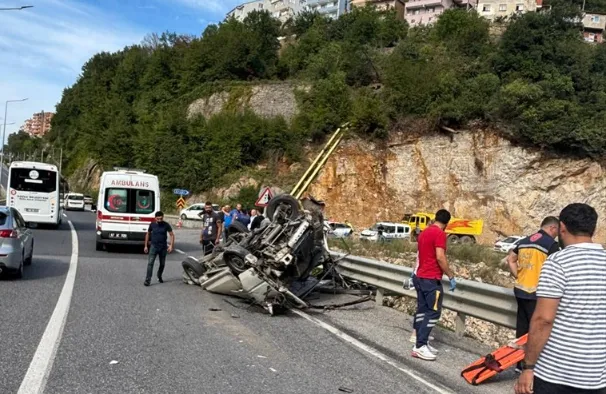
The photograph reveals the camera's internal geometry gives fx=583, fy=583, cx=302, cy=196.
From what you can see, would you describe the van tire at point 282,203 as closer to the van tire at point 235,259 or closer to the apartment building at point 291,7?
the van tire at point 235,259

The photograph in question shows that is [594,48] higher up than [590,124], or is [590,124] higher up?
[594,48]

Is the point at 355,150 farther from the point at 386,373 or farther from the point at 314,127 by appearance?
the point at 386,373

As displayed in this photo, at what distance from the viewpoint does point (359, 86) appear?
5356cm

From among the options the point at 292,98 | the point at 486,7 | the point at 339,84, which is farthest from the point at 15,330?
the point at 486,7

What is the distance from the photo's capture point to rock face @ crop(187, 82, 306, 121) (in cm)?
5403

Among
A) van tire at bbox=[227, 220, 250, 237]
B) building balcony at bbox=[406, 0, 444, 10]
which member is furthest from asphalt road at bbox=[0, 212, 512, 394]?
building balcony at bbox=[406, 0, 444, 10]

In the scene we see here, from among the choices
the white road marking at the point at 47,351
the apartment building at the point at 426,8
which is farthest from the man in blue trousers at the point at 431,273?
the apartment building at the point at 426,8

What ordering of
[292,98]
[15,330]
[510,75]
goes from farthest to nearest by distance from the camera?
[292,98], [510,75], [15,330]

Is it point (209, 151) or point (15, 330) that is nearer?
point (15, 330)

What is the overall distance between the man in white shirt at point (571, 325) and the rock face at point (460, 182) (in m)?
39.8

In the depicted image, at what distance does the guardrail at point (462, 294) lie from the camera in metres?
7.61

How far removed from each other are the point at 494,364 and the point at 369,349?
174 centimetres

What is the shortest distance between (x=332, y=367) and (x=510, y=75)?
44315 millimetres

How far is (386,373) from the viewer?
250 inches
